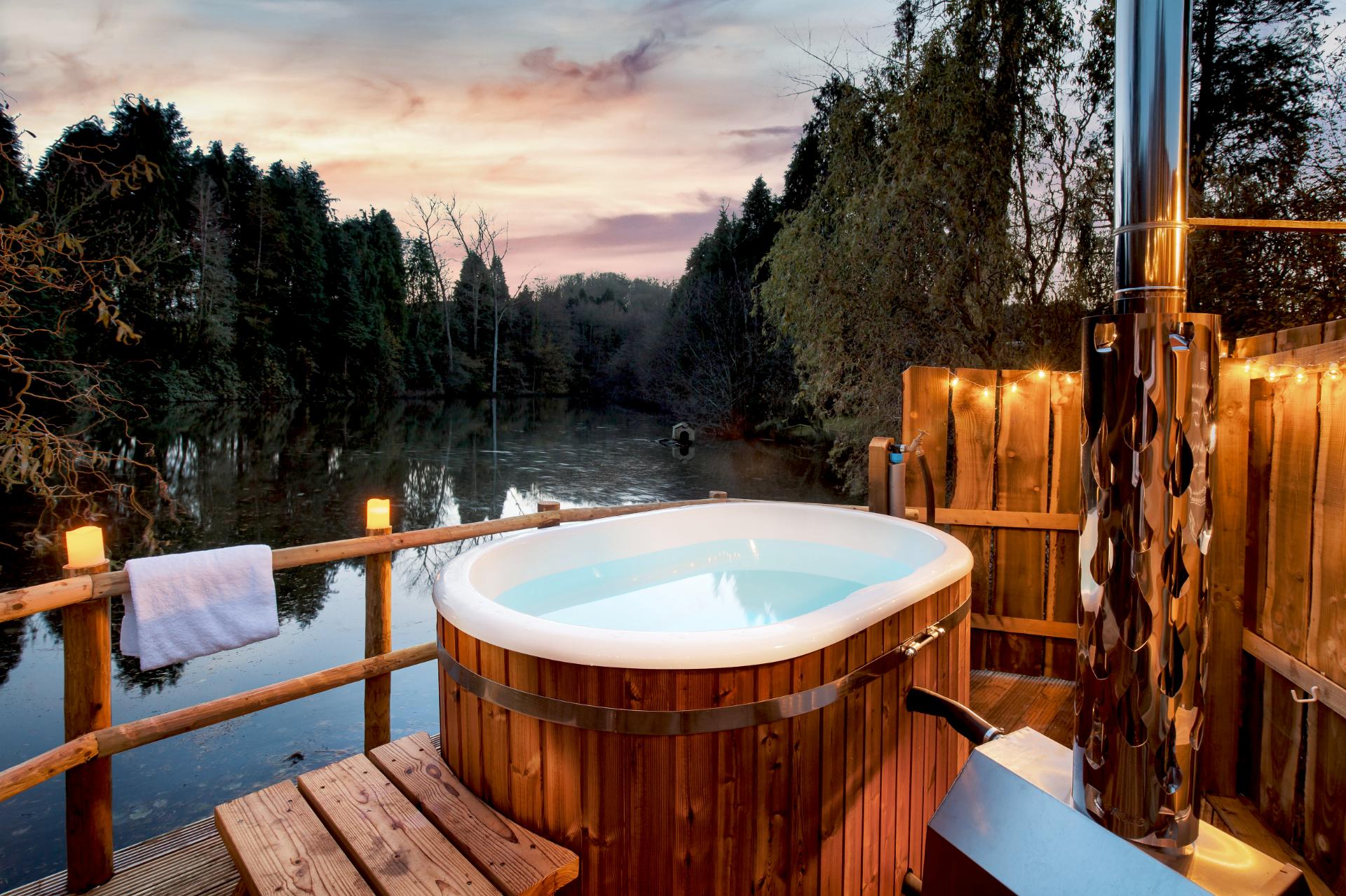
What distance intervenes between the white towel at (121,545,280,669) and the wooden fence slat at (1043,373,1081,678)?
265 cm

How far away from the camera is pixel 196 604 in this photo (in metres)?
2.01

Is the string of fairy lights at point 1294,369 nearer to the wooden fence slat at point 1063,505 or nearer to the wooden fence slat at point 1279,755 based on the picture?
the wooden fence slat at point 1279,755

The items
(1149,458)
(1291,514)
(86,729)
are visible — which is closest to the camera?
(1149,458)

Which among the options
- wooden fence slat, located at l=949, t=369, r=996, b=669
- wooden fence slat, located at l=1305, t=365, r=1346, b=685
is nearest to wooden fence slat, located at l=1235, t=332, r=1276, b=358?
wooden fence slat, located at l=1305, t=365, r=1346, b=685

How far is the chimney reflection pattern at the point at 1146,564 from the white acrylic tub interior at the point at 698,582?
982mm

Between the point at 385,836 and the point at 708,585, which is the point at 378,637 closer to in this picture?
the point at 385,836

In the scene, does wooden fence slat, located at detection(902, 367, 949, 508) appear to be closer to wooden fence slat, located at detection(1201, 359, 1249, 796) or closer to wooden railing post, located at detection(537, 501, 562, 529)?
wooden fence slat, located at detection(1201, 359, 1249, 796)

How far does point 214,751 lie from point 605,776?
3521mm

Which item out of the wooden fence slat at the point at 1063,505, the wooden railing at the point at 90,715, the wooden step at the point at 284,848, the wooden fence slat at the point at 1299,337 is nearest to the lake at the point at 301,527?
the wooden railing at the point at 90,715

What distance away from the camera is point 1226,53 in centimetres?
561

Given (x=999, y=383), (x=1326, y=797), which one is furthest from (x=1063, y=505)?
(x=1326, y=797)

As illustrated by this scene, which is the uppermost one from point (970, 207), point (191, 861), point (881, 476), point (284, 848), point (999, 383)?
point (970, 207)

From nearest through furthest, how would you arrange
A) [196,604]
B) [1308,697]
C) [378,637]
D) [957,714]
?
[957,714]
[1308,697]
[196,604]
[378,637]

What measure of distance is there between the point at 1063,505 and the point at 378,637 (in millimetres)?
2466
